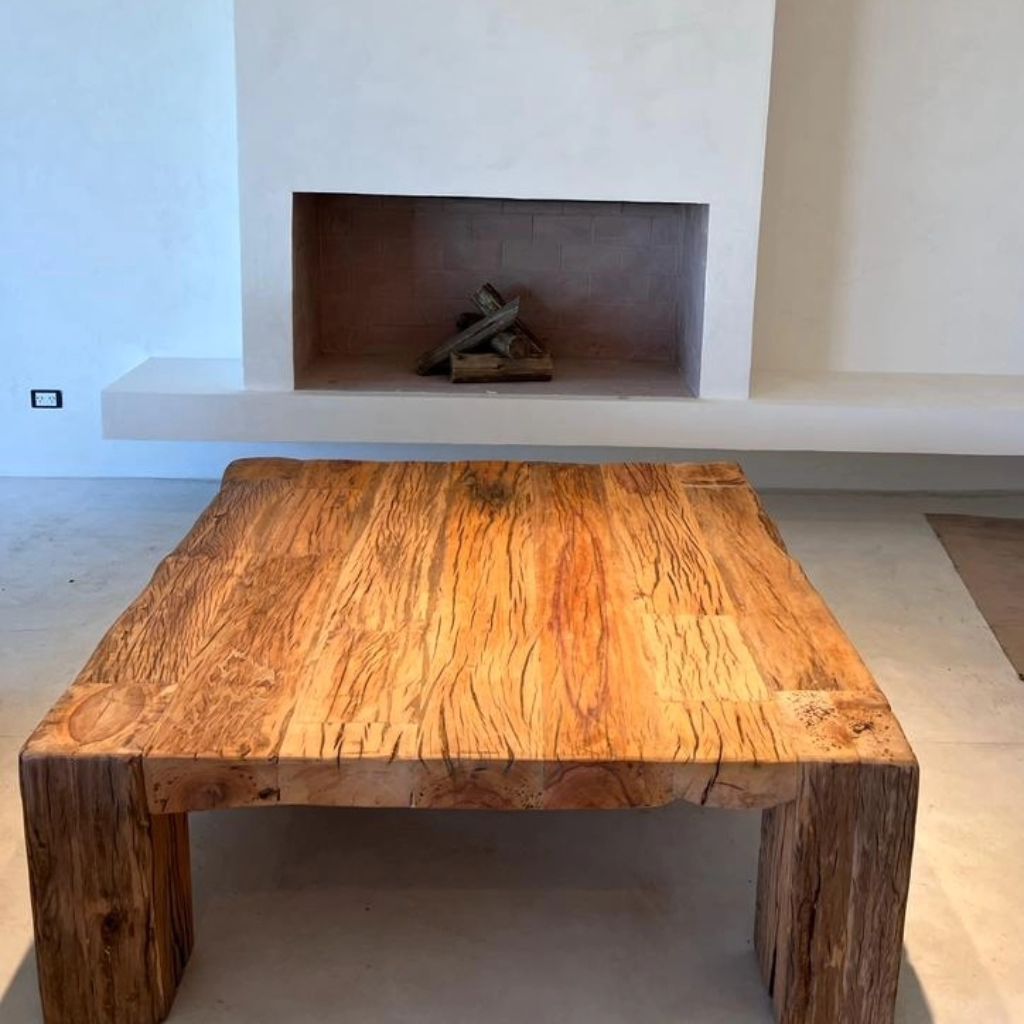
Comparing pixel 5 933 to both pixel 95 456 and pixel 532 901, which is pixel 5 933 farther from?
pixel 95 456

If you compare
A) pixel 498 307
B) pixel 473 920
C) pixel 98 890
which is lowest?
pixel 473 920

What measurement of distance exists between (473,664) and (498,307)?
2340 millimetres

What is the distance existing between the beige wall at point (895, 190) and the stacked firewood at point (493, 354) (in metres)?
0.77

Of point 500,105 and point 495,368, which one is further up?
point 500,105

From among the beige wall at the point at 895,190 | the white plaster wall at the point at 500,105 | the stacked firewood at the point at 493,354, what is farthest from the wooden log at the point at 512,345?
the beige wall at the point at 895,190

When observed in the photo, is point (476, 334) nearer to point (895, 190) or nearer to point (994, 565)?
point (895, 190)

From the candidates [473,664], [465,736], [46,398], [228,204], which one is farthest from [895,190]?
[465,736]

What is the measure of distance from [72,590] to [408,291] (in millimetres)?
1514

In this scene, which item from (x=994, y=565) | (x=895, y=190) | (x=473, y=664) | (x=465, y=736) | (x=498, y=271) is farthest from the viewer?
(x=498, y=271)

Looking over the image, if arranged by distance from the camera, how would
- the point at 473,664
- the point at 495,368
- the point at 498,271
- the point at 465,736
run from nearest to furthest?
the point at 465,736 < the point at 473,664 < the point at 495,368 < the point at 498,271

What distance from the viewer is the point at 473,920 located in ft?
6.56

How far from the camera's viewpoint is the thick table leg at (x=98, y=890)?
5.30 feet

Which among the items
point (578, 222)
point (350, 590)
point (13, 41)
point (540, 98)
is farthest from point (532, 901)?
point (13, 41)

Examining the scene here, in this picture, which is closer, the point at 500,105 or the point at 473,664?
the point at 473,664
